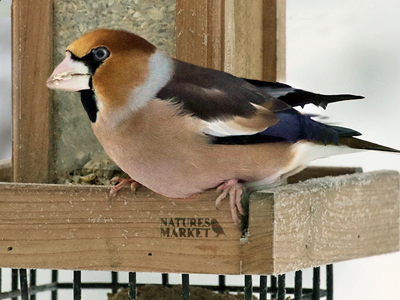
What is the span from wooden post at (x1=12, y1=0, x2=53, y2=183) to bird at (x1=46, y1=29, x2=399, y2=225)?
46 centimetres

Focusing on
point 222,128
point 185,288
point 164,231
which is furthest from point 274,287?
point 222,128

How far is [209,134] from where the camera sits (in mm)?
1773

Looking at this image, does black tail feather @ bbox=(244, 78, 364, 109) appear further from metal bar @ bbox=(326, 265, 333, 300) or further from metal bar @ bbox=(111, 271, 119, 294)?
metal bar @ bbox=(111, 271, 119, 294)

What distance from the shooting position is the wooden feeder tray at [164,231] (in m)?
1.79

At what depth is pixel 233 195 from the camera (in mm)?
1795

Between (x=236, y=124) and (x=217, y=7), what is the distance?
17.0 inches

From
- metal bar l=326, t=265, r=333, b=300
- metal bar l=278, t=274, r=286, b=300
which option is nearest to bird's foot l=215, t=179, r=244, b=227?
metal bar l=278, t=274, r=286, b=300

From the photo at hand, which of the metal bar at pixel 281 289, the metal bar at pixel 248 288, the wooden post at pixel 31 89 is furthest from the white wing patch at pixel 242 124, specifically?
the wooden post at pixel 31 89

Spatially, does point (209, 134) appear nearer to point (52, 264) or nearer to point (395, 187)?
point (52, 264)

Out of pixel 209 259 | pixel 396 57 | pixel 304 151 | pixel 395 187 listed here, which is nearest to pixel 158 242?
pixel 209 259

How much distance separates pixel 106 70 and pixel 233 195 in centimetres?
41

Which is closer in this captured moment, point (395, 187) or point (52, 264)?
point (52, 264)

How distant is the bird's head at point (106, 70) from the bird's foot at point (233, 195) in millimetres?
275

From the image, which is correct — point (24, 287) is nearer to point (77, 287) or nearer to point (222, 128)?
point (77, 287)
